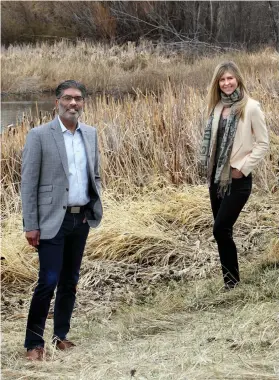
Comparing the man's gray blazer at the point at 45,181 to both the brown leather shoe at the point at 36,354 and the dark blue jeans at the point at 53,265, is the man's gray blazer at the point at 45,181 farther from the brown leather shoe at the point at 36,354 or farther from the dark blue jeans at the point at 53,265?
the brown leather shoe at the point at 36,354

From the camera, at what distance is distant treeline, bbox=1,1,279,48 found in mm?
24578

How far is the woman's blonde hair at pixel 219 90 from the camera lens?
4.64m

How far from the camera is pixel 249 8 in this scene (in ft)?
81.0

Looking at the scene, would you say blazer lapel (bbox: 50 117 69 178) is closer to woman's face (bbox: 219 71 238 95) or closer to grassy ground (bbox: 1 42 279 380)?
grassy ground (bbox: 1 42 279 380)

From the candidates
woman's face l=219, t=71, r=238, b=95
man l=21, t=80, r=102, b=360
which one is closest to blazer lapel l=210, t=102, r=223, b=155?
woman's face l=219, t=71, r=238, b=95

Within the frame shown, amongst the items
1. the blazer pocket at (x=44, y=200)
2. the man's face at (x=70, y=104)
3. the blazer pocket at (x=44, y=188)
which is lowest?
the blazer pocket at (x=44, y=200)

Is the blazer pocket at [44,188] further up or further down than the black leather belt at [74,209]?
further up

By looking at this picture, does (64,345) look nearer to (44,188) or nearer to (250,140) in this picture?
(44,188)

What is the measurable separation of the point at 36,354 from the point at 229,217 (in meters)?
1.55

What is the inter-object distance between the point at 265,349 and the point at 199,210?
3.02m

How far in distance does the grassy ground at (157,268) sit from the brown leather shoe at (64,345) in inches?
3.4

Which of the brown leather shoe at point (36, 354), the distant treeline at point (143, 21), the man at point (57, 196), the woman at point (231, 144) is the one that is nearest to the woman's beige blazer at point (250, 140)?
the woman at point (231, 144)

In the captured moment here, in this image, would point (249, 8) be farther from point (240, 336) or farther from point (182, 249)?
point (240, 336)

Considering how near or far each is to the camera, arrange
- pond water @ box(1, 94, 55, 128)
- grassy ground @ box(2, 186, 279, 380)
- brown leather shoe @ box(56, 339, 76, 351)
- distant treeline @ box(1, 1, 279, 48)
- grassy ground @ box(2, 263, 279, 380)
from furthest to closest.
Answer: distant treeline @ box(1, 1, 279, 48), pond water @ box(1, 94, 55, 128), brown leather shoe @ box(56, 339, 76, 351), grassy ground @ box(2, 186, 279, 380), grassy ground @ box(2, 263, 279, 380)
